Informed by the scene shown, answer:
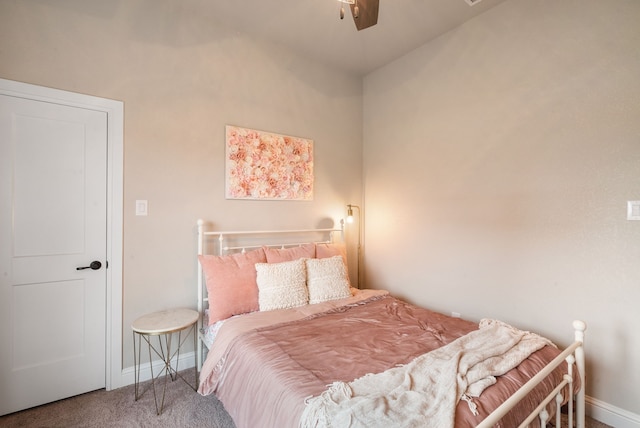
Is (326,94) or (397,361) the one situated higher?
(326,94)

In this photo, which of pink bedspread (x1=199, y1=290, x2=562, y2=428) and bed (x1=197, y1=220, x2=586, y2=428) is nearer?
bed (x1=197, y1=220, x2=586, y2=428)

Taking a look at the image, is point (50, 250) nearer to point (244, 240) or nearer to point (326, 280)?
point (244, 240)

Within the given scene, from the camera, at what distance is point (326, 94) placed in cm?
332

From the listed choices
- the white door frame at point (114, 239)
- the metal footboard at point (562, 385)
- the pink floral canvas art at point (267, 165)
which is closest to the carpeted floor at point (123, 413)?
the white door frame at point (114, 239)

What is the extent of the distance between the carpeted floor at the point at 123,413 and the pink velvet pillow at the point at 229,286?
0.56 metres

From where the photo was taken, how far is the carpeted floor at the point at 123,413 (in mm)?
1819

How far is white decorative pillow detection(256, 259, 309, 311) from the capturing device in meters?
2.21

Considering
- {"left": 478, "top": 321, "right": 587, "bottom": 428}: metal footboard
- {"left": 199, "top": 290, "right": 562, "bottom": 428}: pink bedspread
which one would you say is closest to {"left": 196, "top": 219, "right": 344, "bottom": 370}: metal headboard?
{"left": 199, "top": 290, "right": 562, "bottom": 428}: pink bedspread

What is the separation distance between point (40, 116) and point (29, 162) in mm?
318

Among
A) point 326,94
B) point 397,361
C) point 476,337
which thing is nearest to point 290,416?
point 397,361

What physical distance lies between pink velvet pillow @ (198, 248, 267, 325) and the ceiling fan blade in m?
1.80

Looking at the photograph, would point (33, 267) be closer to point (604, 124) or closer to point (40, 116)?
point (40, 116)

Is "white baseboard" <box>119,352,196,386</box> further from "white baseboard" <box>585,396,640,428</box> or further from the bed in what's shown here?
"white baseboard" <box>585,396,640,428</box>

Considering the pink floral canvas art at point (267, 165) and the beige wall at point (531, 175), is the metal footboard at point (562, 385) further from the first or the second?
the pink floral canvas art at point (267, 165)
